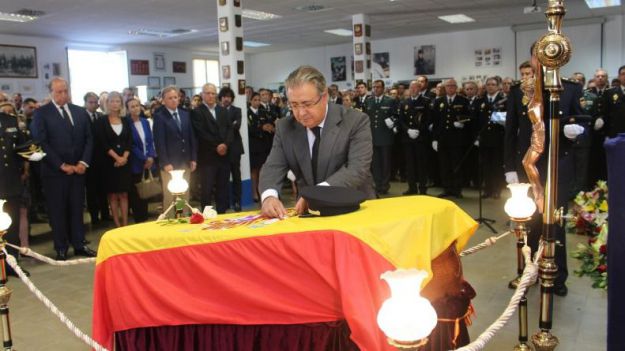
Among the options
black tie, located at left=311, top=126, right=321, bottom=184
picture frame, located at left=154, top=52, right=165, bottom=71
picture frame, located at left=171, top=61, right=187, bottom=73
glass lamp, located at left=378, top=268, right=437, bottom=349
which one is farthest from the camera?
picture frame, located at left=171, top=61, right=187, bottom=73

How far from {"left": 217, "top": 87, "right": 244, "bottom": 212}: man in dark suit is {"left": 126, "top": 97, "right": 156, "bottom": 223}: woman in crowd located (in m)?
1.06

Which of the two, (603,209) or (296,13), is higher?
(296,13)

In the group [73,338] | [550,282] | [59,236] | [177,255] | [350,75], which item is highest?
[350,75]

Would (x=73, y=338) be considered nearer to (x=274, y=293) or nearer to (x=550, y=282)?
(x=274, y=293)

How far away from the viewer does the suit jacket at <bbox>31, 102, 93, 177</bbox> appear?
16.4 ft

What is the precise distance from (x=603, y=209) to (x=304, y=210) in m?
3.94

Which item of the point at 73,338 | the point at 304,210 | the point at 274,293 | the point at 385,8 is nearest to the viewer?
the point at 274,293

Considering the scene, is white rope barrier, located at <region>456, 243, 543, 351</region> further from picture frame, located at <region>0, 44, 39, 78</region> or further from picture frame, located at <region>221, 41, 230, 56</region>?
picture frame, located at <region>0, 44, 39, 78</region>

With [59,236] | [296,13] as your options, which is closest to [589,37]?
[296,13]

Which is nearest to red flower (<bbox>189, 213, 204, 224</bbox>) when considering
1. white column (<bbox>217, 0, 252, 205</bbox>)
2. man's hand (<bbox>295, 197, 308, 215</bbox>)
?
man's hand (<bbox>295, 197, 308, 215</bbox>)

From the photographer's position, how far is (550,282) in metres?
2.10

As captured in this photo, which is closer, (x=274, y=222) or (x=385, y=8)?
(x=274, y=222)

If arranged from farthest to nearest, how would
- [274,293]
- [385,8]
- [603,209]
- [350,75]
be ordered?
[350,75] < [385,8] < [603,209] < [274,293]

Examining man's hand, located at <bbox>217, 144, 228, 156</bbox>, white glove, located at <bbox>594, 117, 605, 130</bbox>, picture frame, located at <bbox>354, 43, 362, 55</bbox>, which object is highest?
picture frame, located at <bbox>354, 43, 362, 55</bbox>
